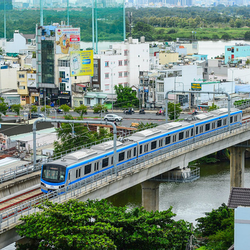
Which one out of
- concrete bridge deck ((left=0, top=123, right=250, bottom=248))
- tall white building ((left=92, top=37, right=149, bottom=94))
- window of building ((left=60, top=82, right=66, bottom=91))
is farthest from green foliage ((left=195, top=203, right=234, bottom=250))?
tall white building ((left=92, top=37, right=149, bottom=94))

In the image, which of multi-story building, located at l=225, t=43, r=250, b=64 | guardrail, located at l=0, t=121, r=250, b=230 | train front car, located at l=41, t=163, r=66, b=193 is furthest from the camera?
multi-story building, located at l=225, t=43, r=250, b=64

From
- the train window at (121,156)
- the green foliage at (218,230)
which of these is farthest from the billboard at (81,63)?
the green foliage at (218,230)

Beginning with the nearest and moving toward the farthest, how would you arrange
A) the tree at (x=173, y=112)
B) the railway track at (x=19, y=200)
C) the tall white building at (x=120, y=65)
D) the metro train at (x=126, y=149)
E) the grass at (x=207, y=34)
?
the railway track at (x=19, y=200) < the metro train at (x=126, y=149) < the tree at (x=173, y=112) < the tall white building at (x=120, y=65) < the grass at (x=207, y=34)

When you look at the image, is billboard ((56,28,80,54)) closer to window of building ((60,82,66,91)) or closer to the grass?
window of building ((60,82,66,91))

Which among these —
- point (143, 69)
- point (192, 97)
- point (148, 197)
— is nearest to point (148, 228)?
point (148, 197)

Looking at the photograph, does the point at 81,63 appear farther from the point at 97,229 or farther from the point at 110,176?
the point at 97,229

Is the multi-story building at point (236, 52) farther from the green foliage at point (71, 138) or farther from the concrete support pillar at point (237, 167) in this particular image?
the green foliage at point (71, 138)
